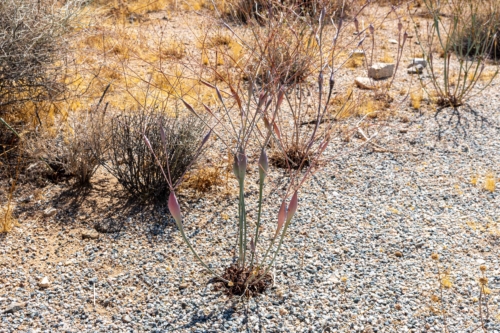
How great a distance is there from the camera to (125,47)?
634 cm

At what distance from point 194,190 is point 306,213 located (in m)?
0.77

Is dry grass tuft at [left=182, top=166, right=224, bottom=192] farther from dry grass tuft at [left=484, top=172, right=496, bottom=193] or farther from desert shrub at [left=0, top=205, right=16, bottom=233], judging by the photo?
dry grass tuft at [left=484, top=172, right=496, bottom=193]

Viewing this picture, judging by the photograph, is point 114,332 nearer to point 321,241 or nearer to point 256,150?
point 321,241

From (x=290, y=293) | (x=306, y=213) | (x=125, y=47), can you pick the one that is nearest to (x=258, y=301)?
(x=290, y=293)

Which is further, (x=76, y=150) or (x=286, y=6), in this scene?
(x=286, y=6)

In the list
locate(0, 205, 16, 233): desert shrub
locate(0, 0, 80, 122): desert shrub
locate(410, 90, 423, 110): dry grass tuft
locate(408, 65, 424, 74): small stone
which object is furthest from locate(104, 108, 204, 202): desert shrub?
locate(408, 65, 424, 74): small stone

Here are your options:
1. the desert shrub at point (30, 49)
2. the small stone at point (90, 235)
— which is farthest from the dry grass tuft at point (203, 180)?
the desert shrub at point (30, 49)

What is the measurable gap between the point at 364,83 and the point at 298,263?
3279mm

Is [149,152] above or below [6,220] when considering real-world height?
above

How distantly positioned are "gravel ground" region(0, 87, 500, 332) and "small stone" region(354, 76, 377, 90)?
71.0 inches

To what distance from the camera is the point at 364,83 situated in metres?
5.91

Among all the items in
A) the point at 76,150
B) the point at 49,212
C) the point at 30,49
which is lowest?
the point at 49,212

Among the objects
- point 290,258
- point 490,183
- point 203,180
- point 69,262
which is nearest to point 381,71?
point 490,183

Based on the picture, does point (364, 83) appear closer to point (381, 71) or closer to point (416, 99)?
point (381, 71)
